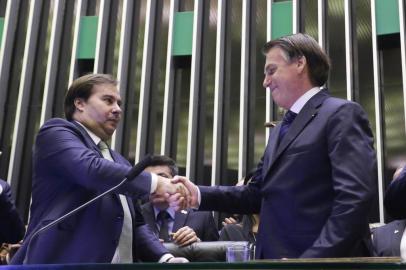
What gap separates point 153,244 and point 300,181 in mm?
932

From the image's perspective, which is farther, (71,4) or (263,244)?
(71,4)

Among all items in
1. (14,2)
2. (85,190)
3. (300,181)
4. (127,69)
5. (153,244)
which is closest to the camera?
(300,181)

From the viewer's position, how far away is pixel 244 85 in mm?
8344

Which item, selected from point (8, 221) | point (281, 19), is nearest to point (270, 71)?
point (8, 221)

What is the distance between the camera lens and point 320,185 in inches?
78.6

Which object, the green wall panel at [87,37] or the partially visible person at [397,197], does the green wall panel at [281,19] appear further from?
the partially visible person at [397,197]

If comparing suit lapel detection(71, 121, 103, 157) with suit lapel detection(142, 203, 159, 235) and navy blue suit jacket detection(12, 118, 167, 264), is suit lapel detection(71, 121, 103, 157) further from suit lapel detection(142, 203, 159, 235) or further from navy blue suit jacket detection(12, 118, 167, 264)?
suit lapel detection(142, 203, 159, 235)

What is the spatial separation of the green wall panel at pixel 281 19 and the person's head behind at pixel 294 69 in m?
6.22

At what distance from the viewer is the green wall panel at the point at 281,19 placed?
27.6ft

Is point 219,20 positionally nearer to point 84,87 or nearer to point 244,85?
point 244,85

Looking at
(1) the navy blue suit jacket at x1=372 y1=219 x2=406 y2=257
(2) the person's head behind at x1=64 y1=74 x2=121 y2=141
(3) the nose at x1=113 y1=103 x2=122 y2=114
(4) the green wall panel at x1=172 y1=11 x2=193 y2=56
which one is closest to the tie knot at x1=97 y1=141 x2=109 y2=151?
(2) the person's head behind at x1=64 y1=74 x2=121 y2=141

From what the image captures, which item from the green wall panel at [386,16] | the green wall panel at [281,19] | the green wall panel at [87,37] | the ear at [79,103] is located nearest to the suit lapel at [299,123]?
the ear at [79,103]

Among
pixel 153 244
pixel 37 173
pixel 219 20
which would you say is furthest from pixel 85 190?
pixel 219 20

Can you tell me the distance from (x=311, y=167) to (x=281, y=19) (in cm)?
679
